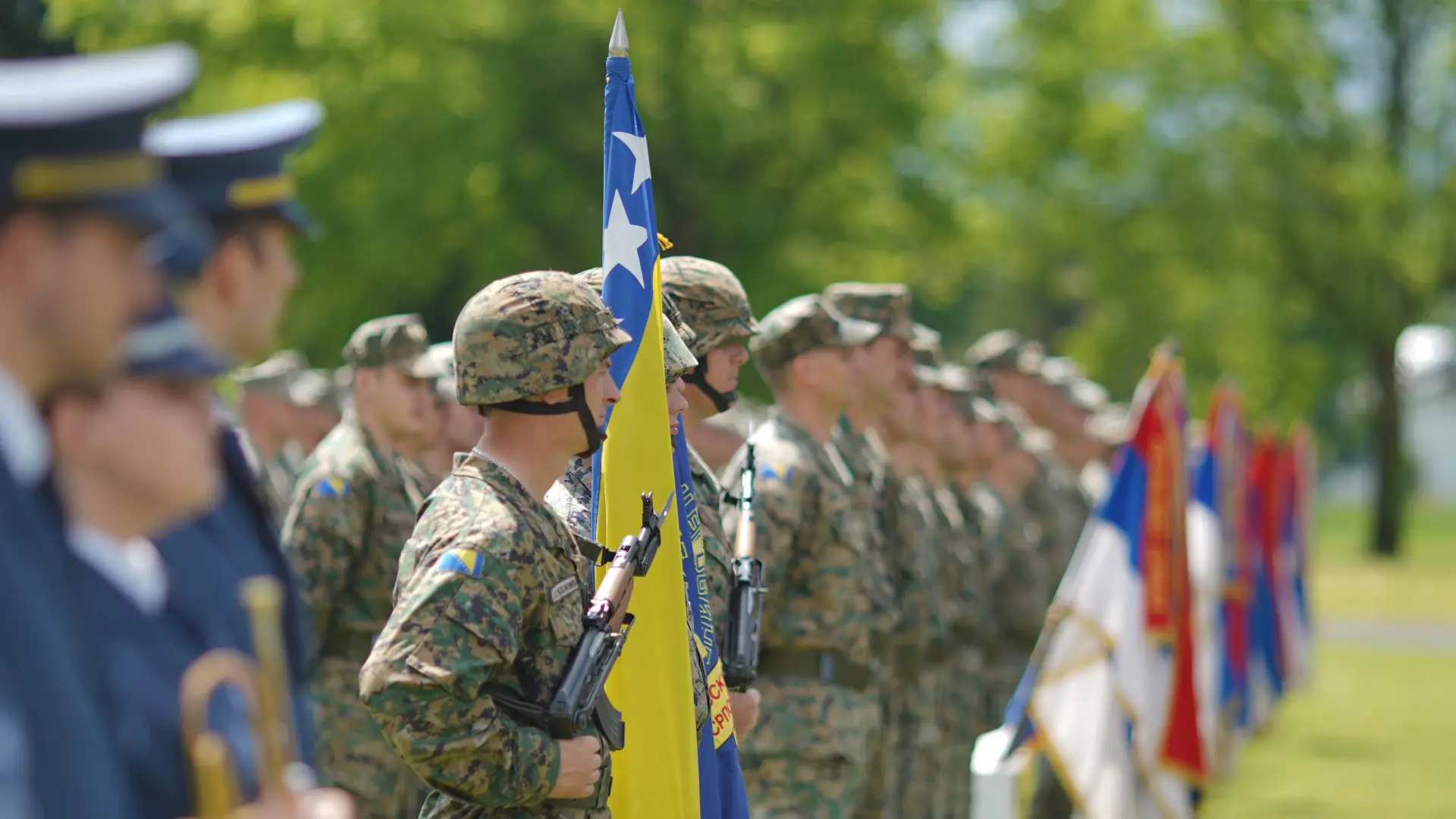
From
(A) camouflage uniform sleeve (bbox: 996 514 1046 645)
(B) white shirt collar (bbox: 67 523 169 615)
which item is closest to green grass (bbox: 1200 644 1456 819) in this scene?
(A) camouflage uniform sleeve (bbox: 996 514 1046 645)

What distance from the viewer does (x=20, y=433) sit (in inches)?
84.4

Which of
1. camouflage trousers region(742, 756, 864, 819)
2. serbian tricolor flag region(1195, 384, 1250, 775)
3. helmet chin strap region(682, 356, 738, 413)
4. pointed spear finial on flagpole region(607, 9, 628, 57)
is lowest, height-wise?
serbian tricolor flag region(1195, 384, 1250, 775)

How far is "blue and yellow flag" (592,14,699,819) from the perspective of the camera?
450cm

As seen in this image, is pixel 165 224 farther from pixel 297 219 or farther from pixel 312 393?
pixel 312 393

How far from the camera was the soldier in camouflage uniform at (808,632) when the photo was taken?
6.24 m

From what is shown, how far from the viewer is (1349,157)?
36156 mm

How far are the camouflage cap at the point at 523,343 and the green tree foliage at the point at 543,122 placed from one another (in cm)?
1905

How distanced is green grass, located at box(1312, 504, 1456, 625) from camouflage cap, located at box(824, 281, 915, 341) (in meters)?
18.7

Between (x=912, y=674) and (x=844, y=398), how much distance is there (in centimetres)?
190

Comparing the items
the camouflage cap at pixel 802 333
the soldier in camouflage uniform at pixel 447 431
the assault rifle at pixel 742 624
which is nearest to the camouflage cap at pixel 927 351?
the soldier in camouflage uniform at pixel 447 431

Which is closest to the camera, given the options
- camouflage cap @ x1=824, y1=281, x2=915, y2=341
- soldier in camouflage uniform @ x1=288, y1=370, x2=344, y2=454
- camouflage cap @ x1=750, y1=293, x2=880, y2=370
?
camouflage cap @ x1=750, y1=293, x2=880, y2=370

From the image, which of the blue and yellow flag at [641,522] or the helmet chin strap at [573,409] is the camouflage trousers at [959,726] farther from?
the helmet chin strap at [573,409]

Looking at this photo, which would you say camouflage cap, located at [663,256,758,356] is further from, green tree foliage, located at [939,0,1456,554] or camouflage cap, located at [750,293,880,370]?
green tree foliage, located at [939,0,1456,554]

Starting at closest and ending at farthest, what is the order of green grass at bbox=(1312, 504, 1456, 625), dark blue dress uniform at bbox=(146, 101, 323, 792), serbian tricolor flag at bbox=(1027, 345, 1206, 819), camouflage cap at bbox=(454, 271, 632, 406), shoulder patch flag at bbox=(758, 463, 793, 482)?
dark blue dress uniform at bbox=(146, 101, 323, 792) → camouflage cap at bbox=(454, 271, 632, 406) → shoulder patch flag at bbox=(758, 463, 793, 482) → serbian tricolor flag at bbox=(1027, 345, 1206, 819) → green grass at bbox=(1312, 504, 1456, 625)
